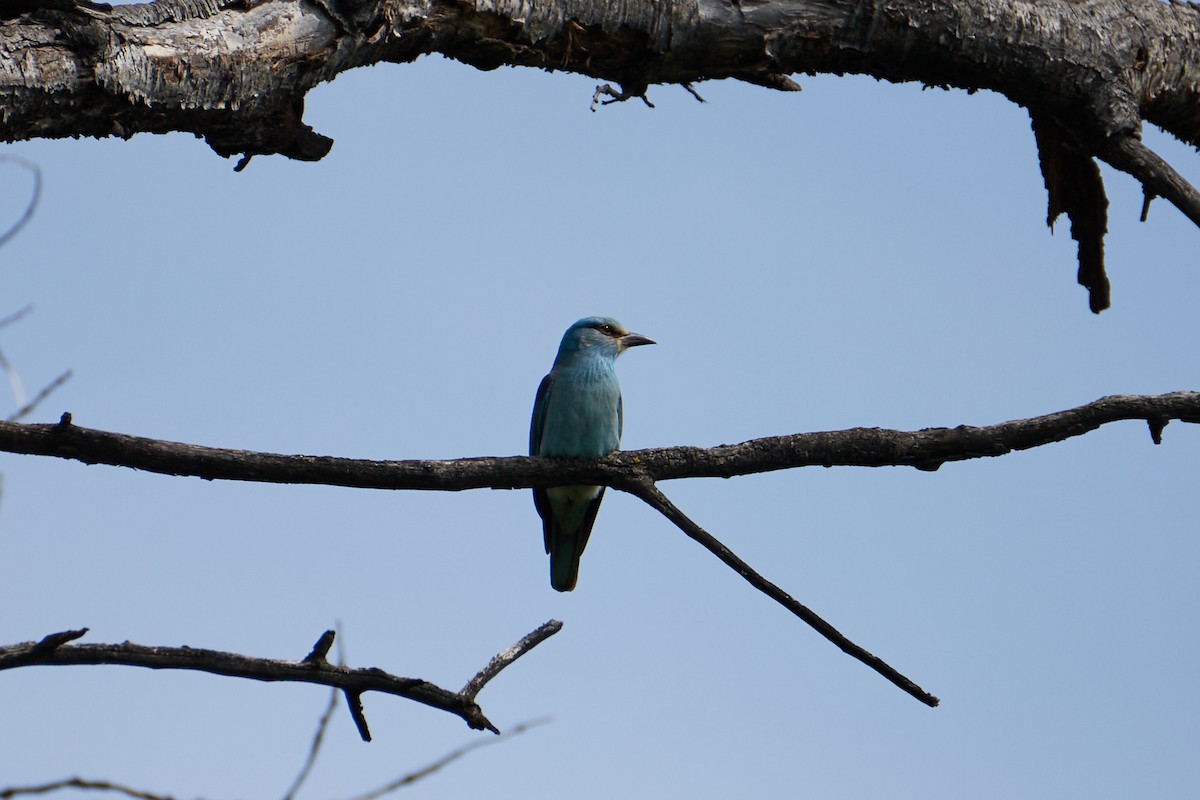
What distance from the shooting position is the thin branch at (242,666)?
9.30ft

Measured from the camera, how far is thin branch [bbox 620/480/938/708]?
3344 millimetres

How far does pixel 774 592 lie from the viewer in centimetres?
347

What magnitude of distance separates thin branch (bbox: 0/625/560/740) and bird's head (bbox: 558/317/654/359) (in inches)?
172

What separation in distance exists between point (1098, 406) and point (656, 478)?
139cm

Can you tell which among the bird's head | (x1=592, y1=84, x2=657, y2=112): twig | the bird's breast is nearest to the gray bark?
(x1=592, y1=84, x2=657, y2=112): twig

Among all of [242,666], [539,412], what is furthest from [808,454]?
[539,412]

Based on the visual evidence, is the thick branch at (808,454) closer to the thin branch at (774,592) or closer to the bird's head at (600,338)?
the thin branch at (774,592)

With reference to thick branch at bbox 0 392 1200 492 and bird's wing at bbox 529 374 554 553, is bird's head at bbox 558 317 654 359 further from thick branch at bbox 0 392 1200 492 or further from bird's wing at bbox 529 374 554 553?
thick branch at bbox 0 392 1200 492

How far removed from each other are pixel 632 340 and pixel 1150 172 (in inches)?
141

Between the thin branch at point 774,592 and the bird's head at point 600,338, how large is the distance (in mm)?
3826

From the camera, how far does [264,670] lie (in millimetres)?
3055

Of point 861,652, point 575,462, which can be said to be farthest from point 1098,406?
point 575,462

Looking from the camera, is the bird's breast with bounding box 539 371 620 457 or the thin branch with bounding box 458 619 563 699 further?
the bird's breast with bounding box 539 371 620 457

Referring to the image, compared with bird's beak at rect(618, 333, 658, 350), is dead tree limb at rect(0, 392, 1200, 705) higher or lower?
higher
